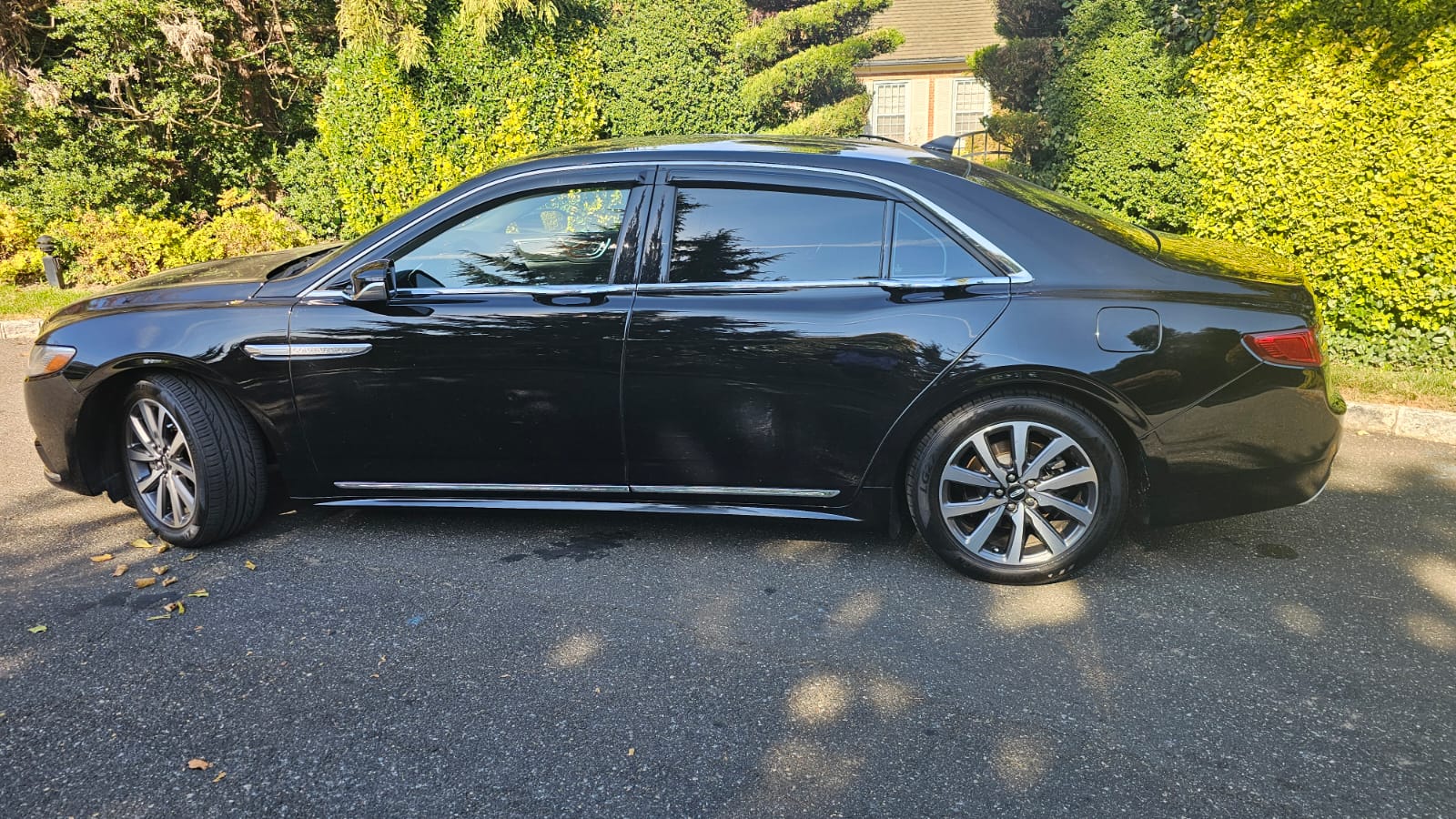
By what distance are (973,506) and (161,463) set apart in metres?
3.23

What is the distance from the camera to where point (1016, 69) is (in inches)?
602

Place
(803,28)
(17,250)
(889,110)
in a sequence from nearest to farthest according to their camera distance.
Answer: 1. (17,250)
2. (803,28)
3. (889,110)

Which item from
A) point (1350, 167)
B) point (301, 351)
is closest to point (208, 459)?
point (301, 351)

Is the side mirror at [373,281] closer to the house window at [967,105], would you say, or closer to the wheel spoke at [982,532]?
the wheel spoke at [982,532]

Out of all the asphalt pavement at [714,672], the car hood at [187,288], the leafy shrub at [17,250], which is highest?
the car hood at [187,288]

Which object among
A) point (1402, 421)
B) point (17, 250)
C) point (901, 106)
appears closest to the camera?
point (1402, 421)

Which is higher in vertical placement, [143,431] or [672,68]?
[672,68]

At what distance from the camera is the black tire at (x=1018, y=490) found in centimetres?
368

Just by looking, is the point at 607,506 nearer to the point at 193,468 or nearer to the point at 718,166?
the point at 718,166

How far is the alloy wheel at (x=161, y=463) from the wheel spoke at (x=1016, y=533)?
10.4ft

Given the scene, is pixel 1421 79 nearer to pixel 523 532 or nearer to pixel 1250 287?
pixel 1250 287

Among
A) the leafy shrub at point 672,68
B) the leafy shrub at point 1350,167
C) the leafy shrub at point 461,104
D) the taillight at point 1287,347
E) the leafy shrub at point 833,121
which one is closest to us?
the taillight at point 1287,347

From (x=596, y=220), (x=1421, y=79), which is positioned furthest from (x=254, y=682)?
(x=1421, y=79)

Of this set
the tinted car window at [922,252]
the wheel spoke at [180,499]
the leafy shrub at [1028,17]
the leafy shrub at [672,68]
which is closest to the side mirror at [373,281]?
the wheel spoke at [180,499]
